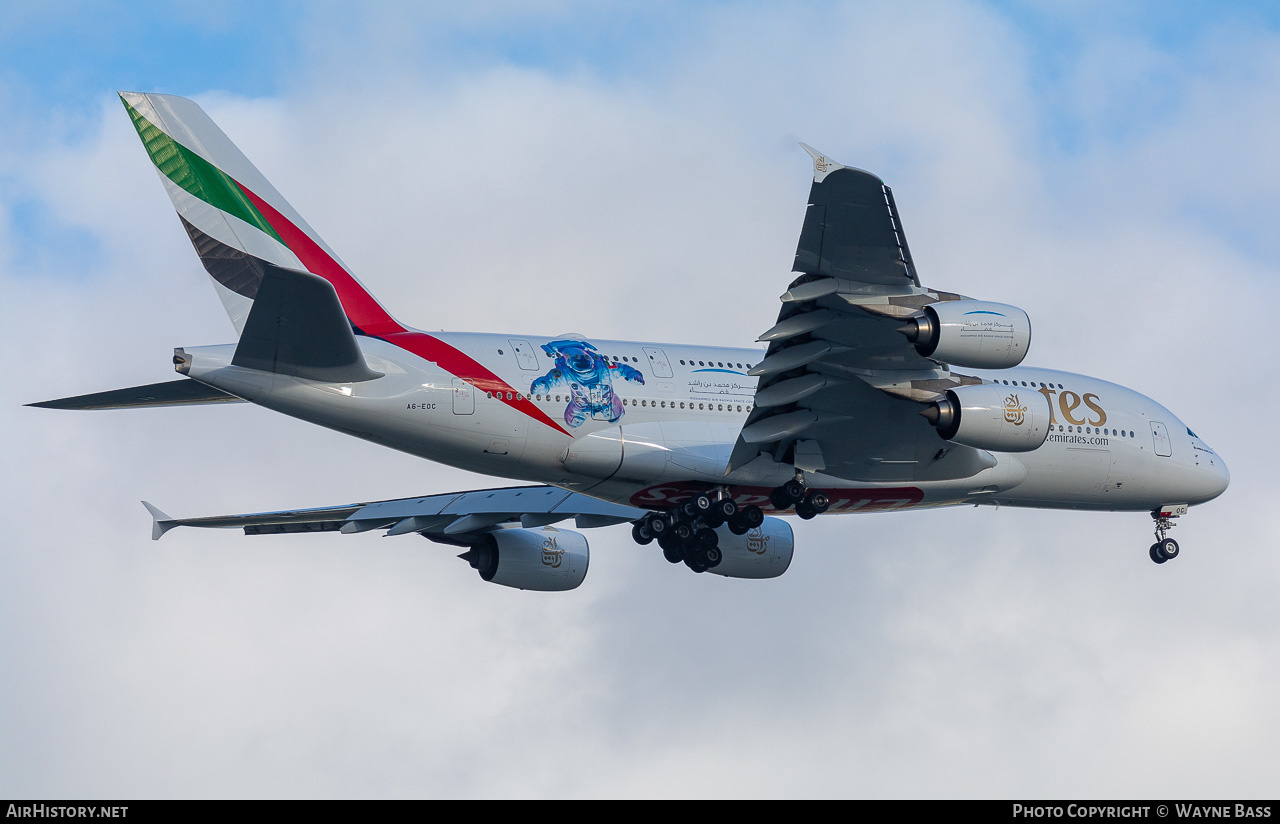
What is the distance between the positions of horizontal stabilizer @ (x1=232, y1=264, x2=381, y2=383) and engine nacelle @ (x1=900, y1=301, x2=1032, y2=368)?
7.44 m

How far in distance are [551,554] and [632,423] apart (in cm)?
710

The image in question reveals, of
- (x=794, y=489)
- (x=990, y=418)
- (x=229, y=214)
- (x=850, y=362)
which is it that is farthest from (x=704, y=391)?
(x=229, y=214)

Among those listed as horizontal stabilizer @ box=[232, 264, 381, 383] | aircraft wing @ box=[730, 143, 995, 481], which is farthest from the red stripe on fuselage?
aircraft wing @ box=[730, 143, 995, 481]

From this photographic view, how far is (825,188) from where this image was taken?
691 inches

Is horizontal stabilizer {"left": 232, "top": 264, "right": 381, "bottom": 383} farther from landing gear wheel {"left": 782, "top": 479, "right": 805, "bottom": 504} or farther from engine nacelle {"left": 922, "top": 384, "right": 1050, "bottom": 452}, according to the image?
engine nacelle {"left": 922, "top": 384, "right": 1050, "bottom": 452}

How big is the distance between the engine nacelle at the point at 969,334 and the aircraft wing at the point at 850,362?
0.22m

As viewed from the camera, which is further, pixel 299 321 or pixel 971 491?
pixel 971 491

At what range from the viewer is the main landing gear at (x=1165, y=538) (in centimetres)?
2594

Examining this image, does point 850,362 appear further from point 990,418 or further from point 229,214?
point 229,214

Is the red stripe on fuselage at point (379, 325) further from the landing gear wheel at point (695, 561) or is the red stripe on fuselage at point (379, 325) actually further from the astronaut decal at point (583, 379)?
the landing gear wheel at point (695, 561)

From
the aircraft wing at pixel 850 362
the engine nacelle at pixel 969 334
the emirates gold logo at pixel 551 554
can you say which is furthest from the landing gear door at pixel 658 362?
the emirates gold logo at pixel 551 554
